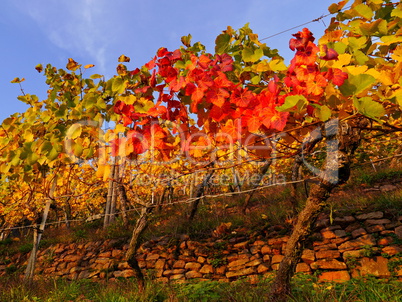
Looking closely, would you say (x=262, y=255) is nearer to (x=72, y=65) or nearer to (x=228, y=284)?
(x=228, y=284)

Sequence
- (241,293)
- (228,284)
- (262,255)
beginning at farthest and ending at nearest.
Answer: (262,255), (228,284), (241,293)

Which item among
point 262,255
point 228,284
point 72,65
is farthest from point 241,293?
point 72,65

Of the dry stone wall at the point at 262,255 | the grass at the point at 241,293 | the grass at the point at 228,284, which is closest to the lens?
the grass at the point at 241,293

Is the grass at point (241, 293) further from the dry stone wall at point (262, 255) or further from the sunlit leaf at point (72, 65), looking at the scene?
the sunlit leaf at point (72, 65)

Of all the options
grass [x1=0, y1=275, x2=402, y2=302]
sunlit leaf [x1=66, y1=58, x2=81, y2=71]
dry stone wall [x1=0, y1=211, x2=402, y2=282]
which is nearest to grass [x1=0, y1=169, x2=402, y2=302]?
grass [x1=0, y1=275, x2=402, y2=302]

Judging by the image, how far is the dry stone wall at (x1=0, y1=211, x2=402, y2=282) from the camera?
4570 millimetres

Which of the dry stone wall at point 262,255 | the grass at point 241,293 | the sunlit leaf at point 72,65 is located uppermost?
the sunlit leaf at point 72,65

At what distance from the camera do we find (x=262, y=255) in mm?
5562

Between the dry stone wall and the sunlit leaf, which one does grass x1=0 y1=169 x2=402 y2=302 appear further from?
the sunlit leaf

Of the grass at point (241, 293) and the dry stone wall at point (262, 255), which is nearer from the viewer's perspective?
the grass at point (241, 293)

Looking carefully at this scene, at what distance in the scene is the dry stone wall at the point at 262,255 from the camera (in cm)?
457

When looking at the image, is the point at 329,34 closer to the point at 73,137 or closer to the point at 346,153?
the point at 346,153

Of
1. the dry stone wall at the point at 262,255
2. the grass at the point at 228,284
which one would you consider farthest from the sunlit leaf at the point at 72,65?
the dry stone wall at the point at 262,255

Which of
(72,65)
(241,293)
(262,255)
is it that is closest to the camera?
(72,65)
